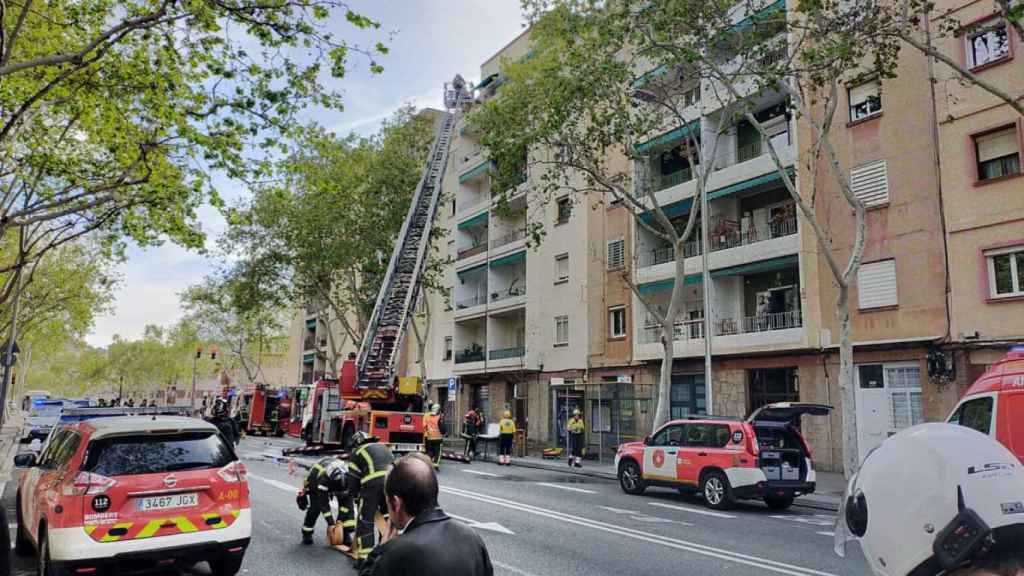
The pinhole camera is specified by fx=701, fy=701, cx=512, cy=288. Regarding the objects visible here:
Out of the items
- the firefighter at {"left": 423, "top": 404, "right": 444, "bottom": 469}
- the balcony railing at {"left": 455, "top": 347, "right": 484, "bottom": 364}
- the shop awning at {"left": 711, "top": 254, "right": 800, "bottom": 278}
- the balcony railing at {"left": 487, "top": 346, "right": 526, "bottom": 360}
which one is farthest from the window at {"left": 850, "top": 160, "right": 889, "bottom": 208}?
the balcony railing at {"left": 455, "top": 347, "right": 484, "bottom": 364}

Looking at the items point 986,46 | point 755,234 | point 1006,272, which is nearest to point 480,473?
point 755,234

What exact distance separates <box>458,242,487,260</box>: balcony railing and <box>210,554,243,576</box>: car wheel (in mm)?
30245

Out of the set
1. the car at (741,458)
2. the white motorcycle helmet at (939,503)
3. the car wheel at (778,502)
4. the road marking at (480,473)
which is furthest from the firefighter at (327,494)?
the road marking at (480,473)

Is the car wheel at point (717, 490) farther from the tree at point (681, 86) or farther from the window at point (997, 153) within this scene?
the window at point (997, 153)

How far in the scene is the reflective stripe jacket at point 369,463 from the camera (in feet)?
21.6

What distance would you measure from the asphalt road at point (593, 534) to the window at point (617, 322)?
487 inches

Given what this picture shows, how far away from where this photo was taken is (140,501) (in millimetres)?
6258

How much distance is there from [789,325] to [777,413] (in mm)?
9530

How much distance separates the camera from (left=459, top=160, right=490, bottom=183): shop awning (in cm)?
3821

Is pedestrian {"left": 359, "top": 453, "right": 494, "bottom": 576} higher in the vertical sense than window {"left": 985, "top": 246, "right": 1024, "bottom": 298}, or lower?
lower

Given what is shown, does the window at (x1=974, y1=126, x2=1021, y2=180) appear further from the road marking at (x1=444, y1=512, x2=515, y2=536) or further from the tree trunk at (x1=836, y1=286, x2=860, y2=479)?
the road marking at (x1=444, y1=512, x2=515, y2=536)

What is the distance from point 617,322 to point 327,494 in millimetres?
20772

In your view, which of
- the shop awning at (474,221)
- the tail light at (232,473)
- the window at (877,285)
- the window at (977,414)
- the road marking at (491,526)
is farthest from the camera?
the shop awning at (474,221)

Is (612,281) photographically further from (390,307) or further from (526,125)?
(390,307)
